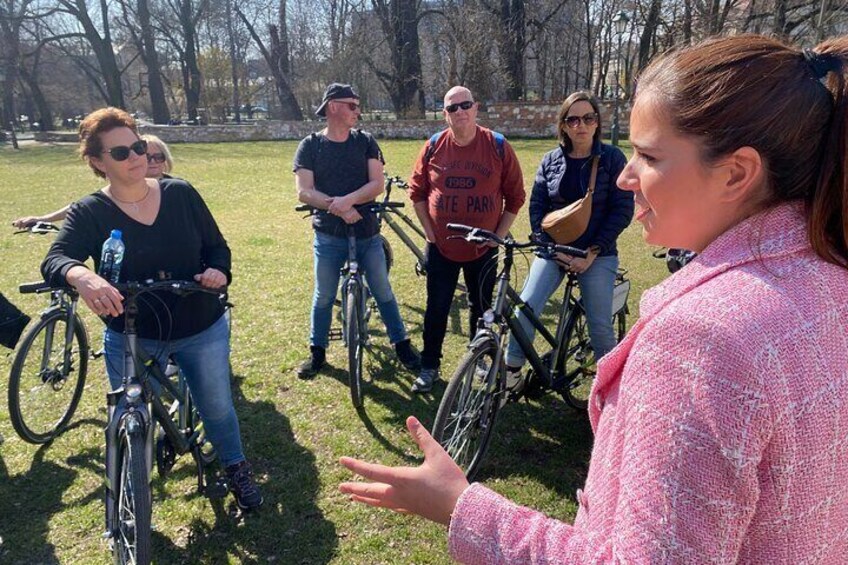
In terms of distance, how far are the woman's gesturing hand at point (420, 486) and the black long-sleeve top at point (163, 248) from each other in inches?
81.0

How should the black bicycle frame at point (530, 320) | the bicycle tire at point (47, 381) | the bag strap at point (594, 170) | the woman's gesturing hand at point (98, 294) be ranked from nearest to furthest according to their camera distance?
the woman's gesturing hand at point (98, 294), the black bicycle frame at point (530, 320), the bag strap at point (594, 170), the bicycle tire at point (47, 381)

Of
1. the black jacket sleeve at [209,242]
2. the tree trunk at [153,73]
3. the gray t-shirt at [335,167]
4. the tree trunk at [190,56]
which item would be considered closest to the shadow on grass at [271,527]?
the black jacket sleeve at [209,242]

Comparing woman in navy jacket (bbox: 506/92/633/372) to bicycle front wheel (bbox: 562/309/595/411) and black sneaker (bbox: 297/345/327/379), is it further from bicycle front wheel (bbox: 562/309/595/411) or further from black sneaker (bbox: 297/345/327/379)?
black sneaker (bbox: 297/345/327/379)

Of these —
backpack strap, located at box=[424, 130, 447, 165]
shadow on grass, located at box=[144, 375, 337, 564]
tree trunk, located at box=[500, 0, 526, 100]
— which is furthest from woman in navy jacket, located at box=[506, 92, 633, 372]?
tree trunk, located at box=[500, 0, 526, 100]

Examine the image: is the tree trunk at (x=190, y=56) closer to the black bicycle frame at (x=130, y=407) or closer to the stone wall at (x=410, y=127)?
the stone wall at (x=410, y=127)

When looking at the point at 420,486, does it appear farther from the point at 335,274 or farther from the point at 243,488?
the point at 335,274

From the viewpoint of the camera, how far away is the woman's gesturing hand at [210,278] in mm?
2760

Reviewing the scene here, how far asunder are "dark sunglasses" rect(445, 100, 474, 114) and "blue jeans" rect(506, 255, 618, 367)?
3.84 ft

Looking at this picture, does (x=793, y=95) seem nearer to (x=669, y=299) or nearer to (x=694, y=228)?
(x=694, y=228)

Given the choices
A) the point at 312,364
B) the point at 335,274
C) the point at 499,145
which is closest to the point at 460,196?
the point at 499,145

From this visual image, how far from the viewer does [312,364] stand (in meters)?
4.90

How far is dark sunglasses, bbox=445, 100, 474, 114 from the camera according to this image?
4.06 metres

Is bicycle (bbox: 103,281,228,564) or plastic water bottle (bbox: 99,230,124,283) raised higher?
plastic water bottle (bbox: 99,230,124,283)

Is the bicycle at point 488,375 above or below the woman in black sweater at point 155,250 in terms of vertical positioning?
below
